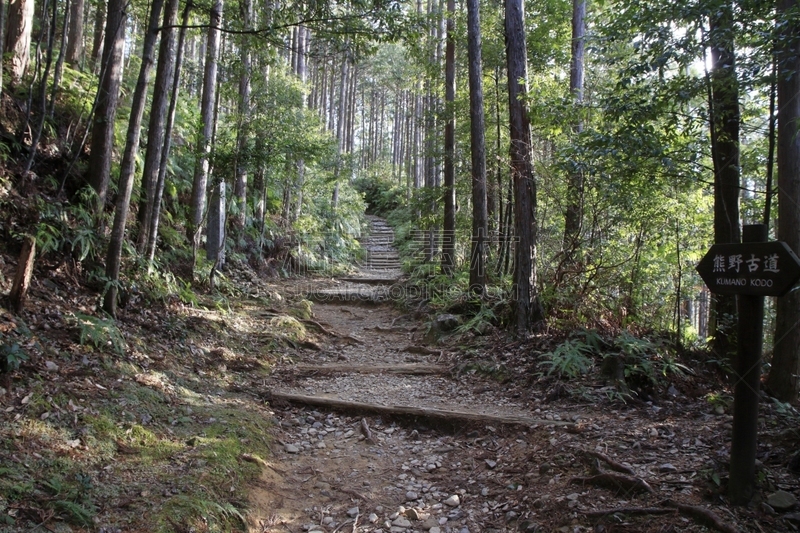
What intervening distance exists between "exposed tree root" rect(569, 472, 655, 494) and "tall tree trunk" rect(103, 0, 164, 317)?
5914 mm

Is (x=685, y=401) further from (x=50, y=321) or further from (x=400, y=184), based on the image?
(x=400, y=184)

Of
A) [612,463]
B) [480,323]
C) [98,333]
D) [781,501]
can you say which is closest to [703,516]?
[781,501]

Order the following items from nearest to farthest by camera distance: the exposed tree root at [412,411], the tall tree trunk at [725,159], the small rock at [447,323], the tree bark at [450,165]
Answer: the exposed tree root at [412,411], the tall tree trunk at [725,159], the small rock at [447,323], the tree bark at [450,165]

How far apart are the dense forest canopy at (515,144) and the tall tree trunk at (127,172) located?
2 centimetres

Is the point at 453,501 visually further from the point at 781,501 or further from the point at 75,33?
the point at 75,33

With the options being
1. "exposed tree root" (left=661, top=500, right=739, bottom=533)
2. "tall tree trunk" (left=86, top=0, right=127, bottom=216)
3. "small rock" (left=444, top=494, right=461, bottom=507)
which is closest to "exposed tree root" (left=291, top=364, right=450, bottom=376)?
"small rock" (left=444, top=494, right=461, bottom=507)

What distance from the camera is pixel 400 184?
3762cm

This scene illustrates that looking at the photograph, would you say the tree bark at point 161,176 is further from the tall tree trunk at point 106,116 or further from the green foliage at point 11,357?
the green foliage at point 11,357

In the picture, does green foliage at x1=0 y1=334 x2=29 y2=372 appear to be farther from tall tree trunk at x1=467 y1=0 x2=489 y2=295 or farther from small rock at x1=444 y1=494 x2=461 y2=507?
tall tree trunk at x1=467 y1=0 x2=489 y2=295

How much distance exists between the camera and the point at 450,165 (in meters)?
13.1

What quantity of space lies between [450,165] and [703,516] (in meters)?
11.0

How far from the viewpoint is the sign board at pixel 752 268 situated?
2881 mm

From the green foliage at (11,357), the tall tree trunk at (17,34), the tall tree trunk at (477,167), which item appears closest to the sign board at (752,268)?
the green foliage at (11,357)

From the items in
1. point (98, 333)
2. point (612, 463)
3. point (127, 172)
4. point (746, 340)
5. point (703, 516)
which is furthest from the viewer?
point (127, 172)
